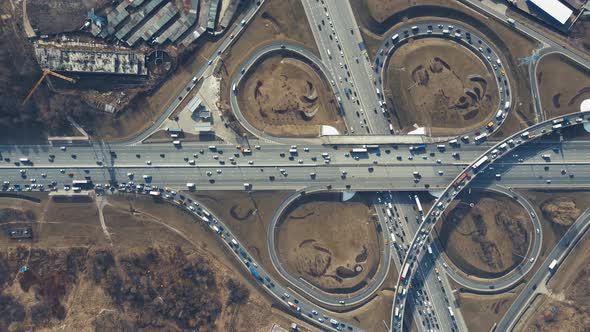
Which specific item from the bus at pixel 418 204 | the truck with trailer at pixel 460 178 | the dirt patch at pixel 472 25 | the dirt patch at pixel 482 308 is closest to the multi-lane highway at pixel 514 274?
the dirt patch at pixel 482 308

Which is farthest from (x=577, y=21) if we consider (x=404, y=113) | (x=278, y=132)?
(x=278, y=132)

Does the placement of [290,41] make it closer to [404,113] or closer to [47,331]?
[404,113]

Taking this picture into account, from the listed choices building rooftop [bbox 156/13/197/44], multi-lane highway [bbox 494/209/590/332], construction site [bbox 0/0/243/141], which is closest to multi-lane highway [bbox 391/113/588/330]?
multi-lane highway [bbox 494/209/590/332]

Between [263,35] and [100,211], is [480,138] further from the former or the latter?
[100,211]

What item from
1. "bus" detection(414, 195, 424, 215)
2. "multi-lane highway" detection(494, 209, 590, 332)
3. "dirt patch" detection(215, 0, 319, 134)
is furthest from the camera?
"multi-lane highway" detection(494, 209, 590, 332)

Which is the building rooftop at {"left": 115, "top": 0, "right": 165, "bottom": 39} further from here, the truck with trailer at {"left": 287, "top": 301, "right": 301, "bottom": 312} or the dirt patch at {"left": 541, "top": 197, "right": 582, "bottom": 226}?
the dirt patch at {"left": 541, "top": 197, "right": 582, "bottom": 226}

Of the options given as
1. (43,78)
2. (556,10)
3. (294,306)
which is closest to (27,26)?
(43,78)
